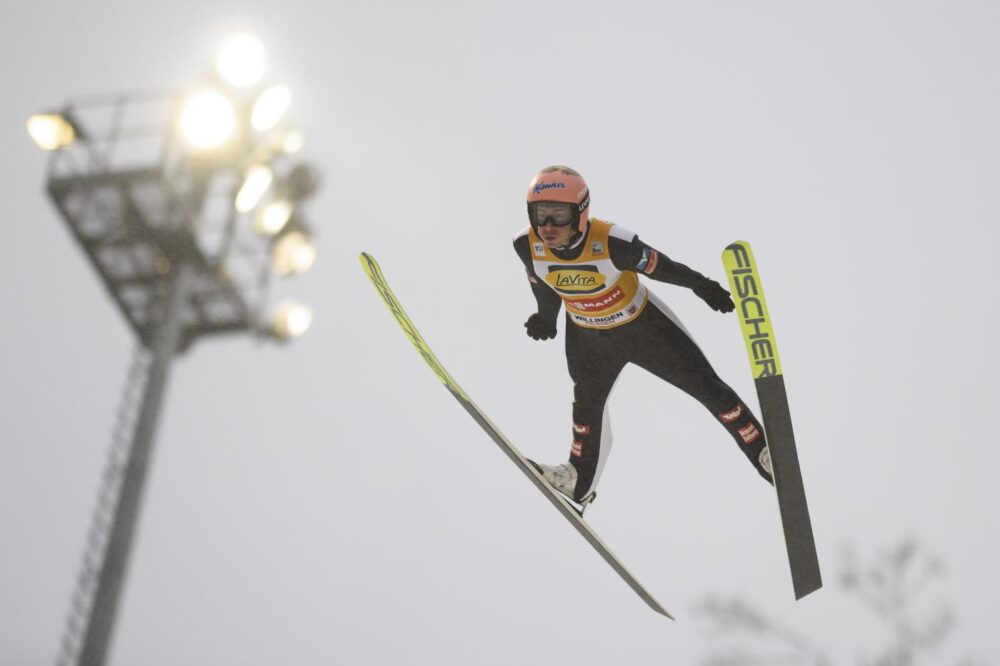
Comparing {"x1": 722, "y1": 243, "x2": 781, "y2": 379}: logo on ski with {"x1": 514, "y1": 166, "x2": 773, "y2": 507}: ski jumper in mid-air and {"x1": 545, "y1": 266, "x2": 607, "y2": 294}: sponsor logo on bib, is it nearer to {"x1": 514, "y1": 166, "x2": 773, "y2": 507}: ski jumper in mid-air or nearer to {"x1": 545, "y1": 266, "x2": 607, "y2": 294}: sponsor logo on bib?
{"x1": 514, "y1": 166, "x2": 773, "y2": 507}: ski jumper in mid-air

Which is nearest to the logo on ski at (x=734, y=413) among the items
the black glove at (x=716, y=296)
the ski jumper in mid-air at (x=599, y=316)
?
the ski jumper in mid-air at (x=599, y=316)

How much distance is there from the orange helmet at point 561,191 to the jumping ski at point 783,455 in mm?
796

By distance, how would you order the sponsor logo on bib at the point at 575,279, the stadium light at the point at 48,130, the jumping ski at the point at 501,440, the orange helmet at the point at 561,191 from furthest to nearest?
1. the stadium light at the point at 48,130
2. the jumping ski at the point at 501,440
3. the sponsor logo on bib at the point at 575,279
4. the orange helmet at the point at 561,191

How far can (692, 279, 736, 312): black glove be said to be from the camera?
357 centimetres

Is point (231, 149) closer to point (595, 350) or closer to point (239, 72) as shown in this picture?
point (239, 72)

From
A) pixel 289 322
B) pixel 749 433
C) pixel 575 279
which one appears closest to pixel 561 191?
pixel 575 279

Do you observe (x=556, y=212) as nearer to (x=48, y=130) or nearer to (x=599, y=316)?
(x=599, y=316)

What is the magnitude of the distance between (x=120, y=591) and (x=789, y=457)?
3.70 m

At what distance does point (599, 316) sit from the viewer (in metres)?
4.07

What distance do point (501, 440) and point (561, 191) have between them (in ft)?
4.23

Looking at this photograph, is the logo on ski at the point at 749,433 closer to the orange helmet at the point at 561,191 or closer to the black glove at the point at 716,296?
the black glove at the point at 716,296

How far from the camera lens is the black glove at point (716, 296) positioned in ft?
11.7

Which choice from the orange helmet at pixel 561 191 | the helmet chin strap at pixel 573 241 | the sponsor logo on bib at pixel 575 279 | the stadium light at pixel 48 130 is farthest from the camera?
the stadium light at pixel 48 130

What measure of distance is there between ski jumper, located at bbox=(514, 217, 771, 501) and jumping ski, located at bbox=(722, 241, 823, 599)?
0.34 m
